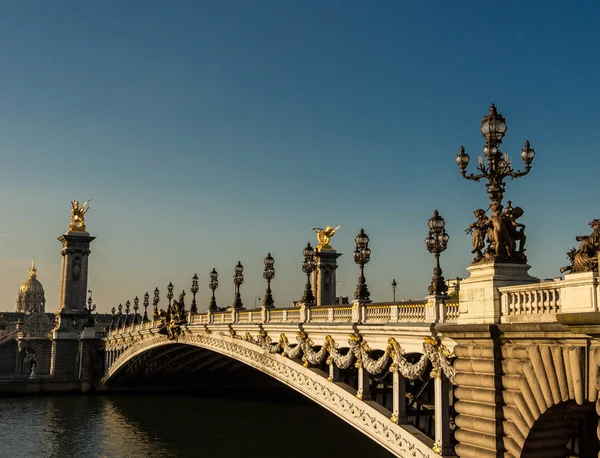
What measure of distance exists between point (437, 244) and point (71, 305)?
7920 centimetres

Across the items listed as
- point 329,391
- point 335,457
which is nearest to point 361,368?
point 329,391

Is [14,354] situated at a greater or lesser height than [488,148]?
lesser

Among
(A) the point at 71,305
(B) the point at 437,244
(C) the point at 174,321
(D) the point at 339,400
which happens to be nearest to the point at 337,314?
(D) the point at 339,400

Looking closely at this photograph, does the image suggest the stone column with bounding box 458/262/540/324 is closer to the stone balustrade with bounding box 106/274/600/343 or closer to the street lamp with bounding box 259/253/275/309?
the stone balustrade with bounding box 106/274/600/343

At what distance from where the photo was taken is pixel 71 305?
91.2m

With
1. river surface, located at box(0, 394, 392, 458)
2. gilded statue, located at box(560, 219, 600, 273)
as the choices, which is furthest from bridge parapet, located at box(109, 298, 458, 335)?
river surface, located at box(0, 394, 392, 458)

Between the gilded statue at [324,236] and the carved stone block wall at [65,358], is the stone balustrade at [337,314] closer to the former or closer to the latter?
the gilded statue at [324,236]

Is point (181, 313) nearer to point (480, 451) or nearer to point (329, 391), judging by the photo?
point (329, 391)

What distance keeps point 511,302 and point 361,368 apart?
9811mm

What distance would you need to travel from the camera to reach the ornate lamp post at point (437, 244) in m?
19.5

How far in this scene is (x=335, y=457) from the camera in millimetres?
37438

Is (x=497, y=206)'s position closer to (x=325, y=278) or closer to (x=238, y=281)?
(x=238, y=281)

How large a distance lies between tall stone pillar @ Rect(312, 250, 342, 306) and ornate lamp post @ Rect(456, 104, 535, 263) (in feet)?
174

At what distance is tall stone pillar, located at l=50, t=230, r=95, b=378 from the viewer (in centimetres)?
8438
